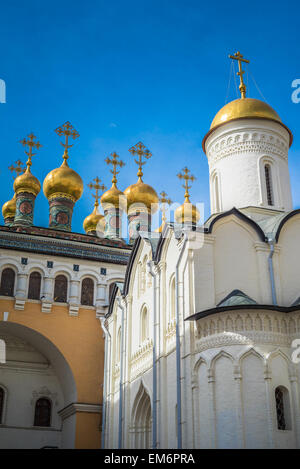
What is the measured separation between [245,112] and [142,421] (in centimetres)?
777

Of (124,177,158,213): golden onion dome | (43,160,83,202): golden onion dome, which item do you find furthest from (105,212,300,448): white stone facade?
(43,160,83,202): golden onion dome

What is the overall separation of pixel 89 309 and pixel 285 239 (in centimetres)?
720

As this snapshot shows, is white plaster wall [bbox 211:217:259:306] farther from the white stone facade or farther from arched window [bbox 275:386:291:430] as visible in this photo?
arched window [bbox 275:386:291:430]

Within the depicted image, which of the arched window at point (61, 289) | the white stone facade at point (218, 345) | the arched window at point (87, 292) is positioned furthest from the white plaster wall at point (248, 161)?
the arched window at point (61, 289)

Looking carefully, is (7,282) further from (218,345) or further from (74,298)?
(218,345)

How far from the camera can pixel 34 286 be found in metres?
17.2

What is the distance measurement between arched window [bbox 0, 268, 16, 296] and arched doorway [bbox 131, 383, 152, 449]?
17.4ft

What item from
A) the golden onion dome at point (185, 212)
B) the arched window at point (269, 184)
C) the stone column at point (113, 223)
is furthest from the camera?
the golden onion dome at point (185, 212)

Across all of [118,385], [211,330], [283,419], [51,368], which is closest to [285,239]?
[211,330]

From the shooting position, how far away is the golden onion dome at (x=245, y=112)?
14.4 metres

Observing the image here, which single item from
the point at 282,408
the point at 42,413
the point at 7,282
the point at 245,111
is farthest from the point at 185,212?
the point at 282,408

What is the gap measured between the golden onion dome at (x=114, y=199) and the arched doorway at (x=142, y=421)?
34.8 feet

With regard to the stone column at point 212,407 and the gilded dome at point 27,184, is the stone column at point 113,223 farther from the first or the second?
the stone column at point 212,407

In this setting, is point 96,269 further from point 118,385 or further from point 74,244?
point 118,385
